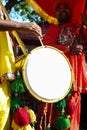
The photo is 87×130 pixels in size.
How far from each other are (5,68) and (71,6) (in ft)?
6.61

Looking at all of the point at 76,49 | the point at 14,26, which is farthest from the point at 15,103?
the point at 76,49

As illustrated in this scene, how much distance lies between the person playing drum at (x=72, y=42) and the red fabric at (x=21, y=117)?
1507 mm

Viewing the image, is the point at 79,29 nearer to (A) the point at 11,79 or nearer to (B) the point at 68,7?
(B) the point at 68,7

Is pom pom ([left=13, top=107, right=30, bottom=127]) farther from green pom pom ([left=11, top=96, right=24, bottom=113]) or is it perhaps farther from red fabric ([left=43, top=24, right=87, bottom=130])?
red fabric ([left=43, top=24, right=87, bottom=130])

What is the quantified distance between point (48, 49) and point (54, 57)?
7cm

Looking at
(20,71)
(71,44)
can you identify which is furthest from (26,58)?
(71,44)

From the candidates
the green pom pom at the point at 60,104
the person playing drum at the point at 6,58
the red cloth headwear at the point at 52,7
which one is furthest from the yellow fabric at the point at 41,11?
the person playing drum at the point at 6,58

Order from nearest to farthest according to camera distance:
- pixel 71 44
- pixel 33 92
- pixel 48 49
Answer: pixel 33 92
pixel 48 49
pixel 71 44

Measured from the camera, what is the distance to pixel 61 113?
2.84 m

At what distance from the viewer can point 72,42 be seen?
12.9 ft

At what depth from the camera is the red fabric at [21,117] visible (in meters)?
2.31

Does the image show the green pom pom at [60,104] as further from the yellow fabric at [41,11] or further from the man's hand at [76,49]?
the yellow fabric at [41,11]

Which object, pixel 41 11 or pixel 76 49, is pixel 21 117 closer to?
pixel 76 49

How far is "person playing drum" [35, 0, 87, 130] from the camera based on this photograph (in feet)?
12.6
